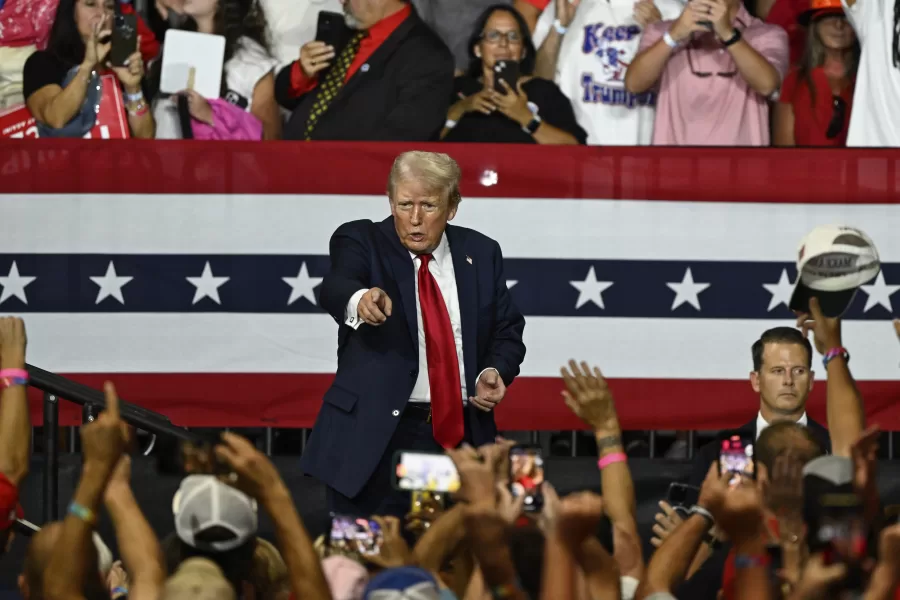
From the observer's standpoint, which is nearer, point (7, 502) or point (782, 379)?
point (7, 502)

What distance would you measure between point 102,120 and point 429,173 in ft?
8.22

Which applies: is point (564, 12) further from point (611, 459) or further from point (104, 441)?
point (104, 441)

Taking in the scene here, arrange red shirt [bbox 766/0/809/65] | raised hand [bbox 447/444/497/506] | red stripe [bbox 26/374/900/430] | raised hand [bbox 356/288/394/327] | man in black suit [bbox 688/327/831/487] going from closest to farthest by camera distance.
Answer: raised hand [bbox 447/444/497/506] → raised hand [bbox 356/288/394/327] → man in black suit [bbox 688/327/831/487] → red stripe [bbox 26/374/900/430] → red shirt [bbox 766/0/809/65]

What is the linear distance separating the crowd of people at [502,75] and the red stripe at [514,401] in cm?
103

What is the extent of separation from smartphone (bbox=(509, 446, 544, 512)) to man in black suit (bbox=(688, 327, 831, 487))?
187cm

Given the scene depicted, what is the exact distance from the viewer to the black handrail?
527cm

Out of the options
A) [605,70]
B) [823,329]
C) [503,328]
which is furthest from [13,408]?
[605,70]

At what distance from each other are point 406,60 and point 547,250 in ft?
3.24

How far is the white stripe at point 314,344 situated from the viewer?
21.4ft

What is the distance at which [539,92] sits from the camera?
21.8 feet

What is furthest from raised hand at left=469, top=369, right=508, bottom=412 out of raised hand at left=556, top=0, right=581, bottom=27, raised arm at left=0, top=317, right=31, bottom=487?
raised hand at left=556, top=0, right=581, bottom=27

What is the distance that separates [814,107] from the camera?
6.68 metres

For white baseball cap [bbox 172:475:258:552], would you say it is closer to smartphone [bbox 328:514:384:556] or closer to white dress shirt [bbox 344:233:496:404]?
smartphone [bbox 328:514:384:556]

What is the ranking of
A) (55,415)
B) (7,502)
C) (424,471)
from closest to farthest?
(424,471) → (7,502) → (55,415)
